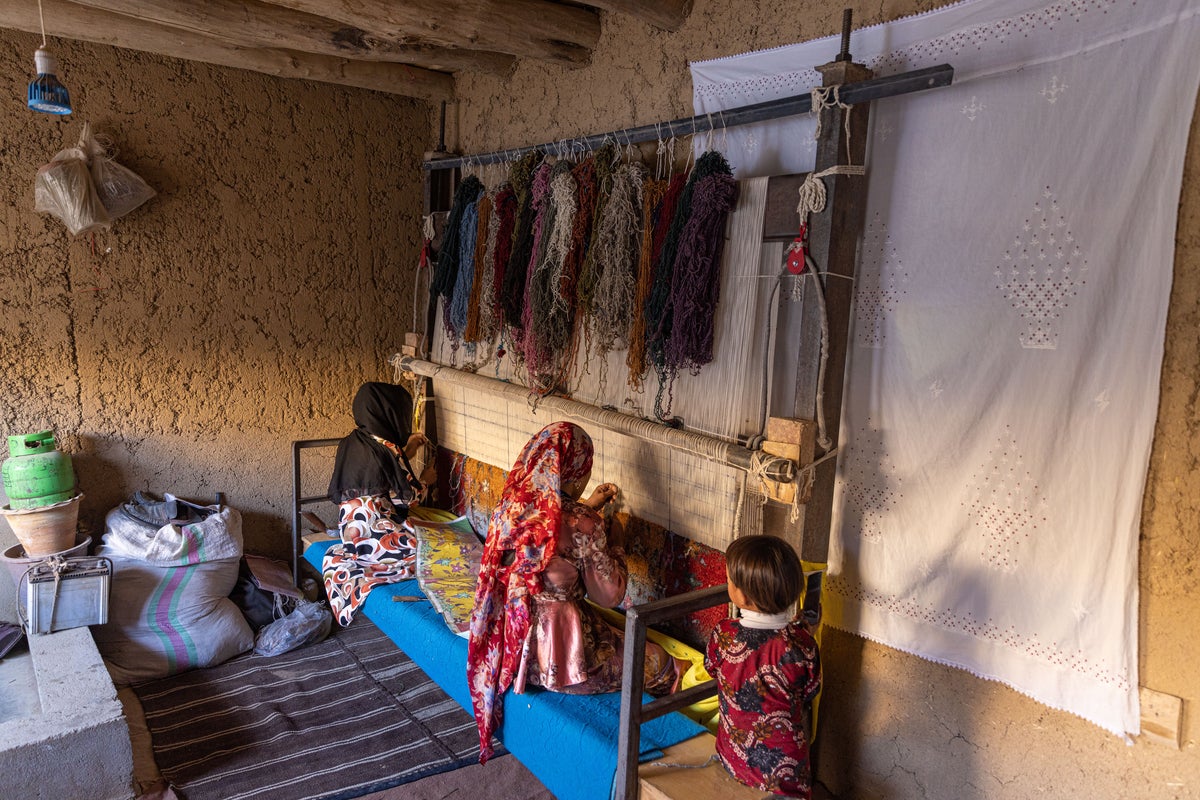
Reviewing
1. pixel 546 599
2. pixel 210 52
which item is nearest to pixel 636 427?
pixel 546 599

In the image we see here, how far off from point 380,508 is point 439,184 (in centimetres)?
173

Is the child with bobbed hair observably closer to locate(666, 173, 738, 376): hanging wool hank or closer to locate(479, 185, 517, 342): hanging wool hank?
locate(666, 173, 738, 376): hanging wool hank

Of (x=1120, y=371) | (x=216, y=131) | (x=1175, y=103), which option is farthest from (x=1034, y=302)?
(x=216, y=131)

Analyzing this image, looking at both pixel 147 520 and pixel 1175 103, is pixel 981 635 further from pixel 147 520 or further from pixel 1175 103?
pixel 147 520

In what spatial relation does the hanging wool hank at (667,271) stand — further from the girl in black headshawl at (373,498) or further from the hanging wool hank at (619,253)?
the girl in black headshawl at (373,498)

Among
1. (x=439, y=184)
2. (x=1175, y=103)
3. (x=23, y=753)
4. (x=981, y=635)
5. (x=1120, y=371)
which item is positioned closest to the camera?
(x=1175, y=103)

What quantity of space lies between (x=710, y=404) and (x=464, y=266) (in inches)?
60.8

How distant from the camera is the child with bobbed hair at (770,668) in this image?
6.04ft

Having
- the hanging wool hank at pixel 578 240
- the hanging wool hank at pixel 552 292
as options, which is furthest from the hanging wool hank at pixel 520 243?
the hanging wool hank at pixel 578 240

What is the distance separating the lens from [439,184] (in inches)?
165

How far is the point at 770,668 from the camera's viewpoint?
1868 millimetres

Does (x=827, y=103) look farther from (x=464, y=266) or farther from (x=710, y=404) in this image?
(x=464, y=266)

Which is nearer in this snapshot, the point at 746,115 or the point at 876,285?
the point at 876,285

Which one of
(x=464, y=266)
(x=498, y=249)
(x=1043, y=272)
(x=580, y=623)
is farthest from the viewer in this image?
(x=464, y=266)
